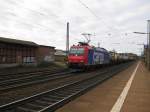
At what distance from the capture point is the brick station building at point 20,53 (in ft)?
119

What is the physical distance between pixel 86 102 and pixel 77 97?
4.40ft

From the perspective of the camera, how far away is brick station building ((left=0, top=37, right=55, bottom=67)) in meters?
36.2

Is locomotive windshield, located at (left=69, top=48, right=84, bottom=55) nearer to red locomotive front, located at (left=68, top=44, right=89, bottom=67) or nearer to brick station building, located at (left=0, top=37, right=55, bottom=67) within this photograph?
red locomotive front, located at (left=68, top=44, right=89, bottom=67)

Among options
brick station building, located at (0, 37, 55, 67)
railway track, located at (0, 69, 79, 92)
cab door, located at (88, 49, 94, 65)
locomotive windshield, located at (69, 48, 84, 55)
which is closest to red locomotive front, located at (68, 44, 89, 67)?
locomotive windshield, located at (69, 48, 84, 55)

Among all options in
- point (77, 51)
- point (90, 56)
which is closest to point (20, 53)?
point (77, 51)

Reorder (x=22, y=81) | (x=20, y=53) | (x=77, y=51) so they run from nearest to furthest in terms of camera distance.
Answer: (x=22, y=81), (x=77, y=51), (x=20, y=53)

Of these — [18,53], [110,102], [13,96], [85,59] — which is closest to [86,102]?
[110,102]

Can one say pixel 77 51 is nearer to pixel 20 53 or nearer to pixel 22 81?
pixel 22 81

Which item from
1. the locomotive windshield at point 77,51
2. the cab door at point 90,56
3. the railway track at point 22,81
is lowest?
the railway track at point 22,81

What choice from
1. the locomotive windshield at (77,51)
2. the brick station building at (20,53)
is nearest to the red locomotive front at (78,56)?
the locomotive windshield at (77,51)

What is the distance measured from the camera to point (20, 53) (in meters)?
39.8

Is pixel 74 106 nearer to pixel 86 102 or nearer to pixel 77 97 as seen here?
pixel 86 102

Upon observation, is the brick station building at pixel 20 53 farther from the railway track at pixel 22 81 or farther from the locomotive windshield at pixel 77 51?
the railway track at pixel 22 81

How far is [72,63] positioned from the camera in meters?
29.2
